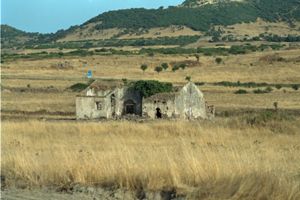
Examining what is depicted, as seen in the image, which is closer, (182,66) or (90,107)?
(90,107)

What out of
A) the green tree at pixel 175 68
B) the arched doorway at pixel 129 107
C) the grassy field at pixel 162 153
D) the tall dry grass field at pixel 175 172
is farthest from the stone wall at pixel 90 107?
the green tree at pixel 175 68

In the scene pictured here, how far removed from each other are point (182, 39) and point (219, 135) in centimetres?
17608

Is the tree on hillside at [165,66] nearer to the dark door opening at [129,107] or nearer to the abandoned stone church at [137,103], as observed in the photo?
the abandoned stone church at [137,103]

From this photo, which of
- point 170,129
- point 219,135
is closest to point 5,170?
point 219,135

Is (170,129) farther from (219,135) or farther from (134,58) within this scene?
(134,58)

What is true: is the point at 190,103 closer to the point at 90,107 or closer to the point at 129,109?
the point at 129,109

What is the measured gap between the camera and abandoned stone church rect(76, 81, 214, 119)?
145 ft

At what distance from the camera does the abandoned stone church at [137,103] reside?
145 feet

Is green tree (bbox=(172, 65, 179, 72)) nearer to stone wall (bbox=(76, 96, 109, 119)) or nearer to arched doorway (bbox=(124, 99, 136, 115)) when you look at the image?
arched doorway (bbox=(124, 99, 136, 115))

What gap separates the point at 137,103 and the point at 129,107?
0.66 metres

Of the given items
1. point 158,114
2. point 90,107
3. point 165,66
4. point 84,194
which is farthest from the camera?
point 165,66

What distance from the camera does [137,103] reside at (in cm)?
4669

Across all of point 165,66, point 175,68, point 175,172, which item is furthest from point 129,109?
point 165,66

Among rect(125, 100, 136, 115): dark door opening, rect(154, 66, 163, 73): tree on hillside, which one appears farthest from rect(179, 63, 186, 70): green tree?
rect(125, 100, 136, 115): dark door opening
